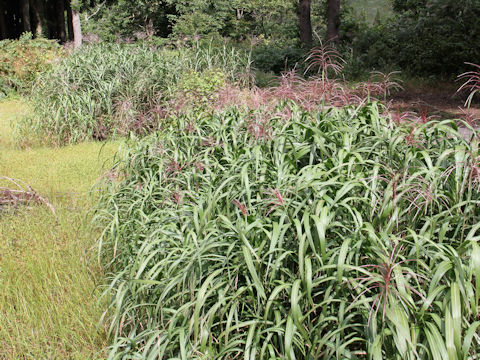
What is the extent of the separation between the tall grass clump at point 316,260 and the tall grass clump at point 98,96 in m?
4.47

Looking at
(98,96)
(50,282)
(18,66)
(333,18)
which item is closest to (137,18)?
(18,66)

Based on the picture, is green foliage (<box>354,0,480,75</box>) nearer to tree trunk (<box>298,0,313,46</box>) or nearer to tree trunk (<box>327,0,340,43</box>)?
tree trunk (<box>327,0,340,43</box>)

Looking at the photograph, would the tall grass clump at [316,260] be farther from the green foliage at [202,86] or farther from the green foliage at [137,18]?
→ the green foliage at [137,18]

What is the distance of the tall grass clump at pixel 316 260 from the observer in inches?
78.6

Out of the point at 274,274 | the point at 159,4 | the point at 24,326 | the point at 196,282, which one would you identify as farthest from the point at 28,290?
the point at 159,4

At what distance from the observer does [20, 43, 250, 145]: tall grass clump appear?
7523mm

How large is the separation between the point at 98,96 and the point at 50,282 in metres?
5.07

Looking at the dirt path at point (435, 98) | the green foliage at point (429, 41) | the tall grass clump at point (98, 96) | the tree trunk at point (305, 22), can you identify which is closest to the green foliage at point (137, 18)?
the tree trunk at point (305, 22)

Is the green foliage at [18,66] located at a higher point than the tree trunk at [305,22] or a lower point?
lower

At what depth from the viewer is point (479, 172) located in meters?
2.29

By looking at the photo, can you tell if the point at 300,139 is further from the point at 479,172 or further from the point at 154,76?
the point at 154,76

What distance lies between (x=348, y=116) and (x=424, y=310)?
2159mm

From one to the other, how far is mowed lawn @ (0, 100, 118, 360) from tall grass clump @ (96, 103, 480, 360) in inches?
6.9

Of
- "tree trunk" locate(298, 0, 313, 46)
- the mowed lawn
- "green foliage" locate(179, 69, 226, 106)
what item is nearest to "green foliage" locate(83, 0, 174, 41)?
"tree trunk" locate(298, 0, 313, 46)
